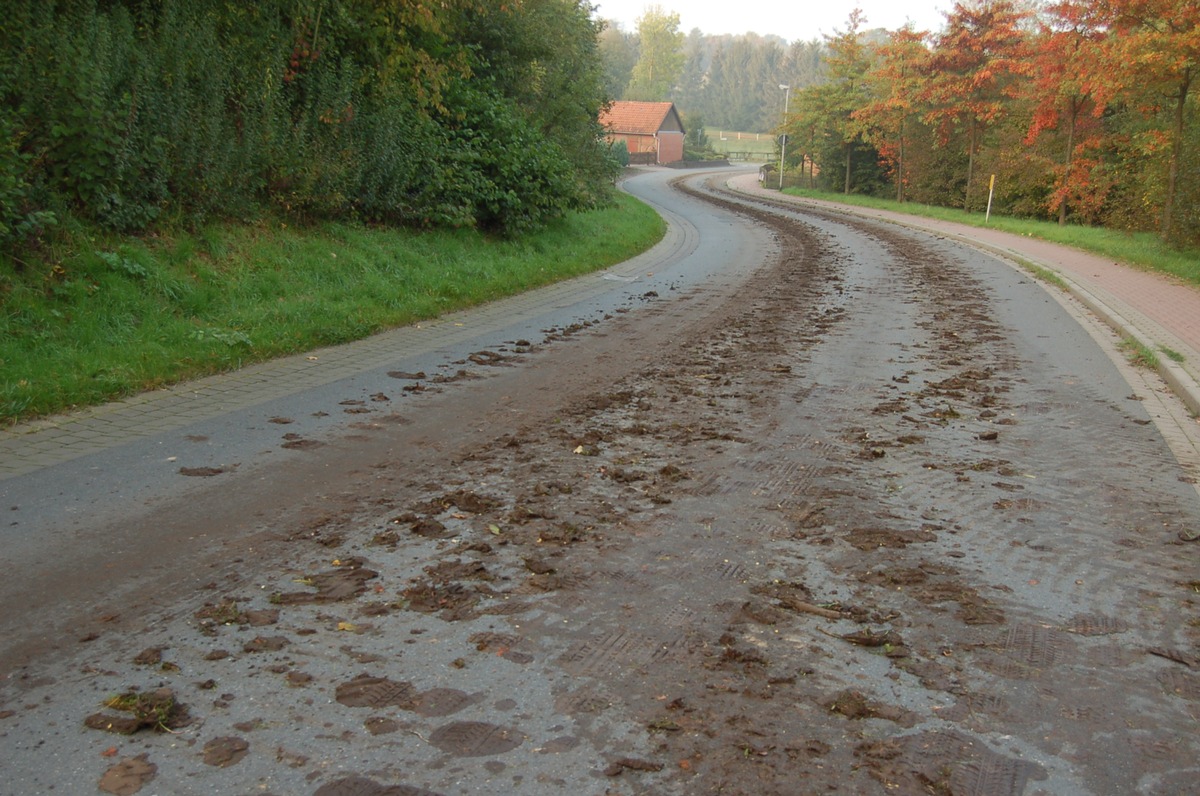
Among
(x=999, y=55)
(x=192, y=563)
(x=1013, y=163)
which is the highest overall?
(x=999, y=55)

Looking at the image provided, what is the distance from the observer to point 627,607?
13.6 ft

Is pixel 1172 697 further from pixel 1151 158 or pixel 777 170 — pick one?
pixel 777 170

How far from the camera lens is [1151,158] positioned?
81.1 ft

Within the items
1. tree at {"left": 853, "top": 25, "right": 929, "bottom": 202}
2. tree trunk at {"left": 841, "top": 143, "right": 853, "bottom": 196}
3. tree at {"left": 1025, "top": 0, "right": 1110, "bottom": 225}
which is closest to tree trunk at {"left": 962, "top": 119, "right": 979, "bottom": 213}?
tree at {"left": 853, "top": 25, "right": 929, "bottom": 202}

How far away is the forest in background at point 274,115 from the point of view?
9.48 metres

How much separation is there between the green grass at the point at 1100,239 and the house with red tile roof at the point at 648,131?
50.0 meters

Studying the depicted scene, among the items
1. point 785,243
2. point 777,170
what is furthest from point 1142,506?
point 777,170

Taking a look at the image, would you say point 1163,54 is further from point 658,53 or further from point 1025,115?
point 658,53

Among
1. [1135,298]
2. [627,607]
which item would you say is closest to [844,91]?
[1135,298]

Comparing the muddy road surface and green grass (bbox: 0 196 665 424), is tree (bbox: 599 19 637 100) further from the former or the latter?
the muddy road surface

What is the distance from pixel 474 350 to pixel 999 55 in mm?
32261

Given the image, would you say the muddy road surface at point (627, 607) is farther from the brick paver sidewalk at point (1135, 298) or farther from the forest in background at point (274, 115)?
the forest in background at point (274, 115)

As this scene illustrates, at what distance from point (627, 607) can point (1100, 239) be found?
24.9m

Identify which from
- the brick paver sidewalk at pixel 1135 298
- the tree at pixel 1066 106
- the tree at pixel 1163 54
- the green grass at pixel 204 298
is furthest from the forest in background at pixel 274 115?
the tree at pixel 1066 106
